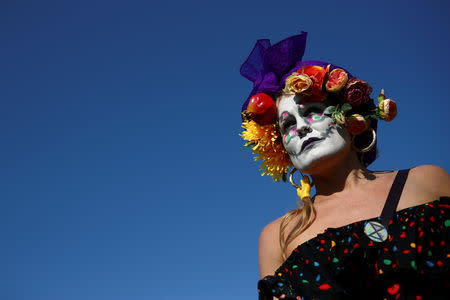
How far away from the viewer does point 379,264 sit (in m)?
2.97

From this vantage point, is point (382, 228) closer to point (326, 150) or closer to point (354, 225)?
point (354, 225)

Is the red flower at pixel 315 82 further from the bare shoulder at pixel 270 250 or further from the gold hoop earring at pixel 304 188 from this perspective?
the bare shoulder at pixel 270 250

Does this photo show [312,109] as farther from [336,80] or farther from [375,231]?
[375,231]

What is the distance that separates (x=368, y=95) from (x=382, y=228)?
1.20m

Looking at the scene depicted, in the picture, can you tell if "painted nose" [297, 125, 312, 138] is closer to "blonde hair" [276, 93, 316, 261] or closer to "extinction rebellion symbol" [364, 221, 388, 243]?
"blonde hair" [276, 93, 316, 261]

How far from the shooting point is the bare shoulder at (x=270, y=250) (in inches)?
145

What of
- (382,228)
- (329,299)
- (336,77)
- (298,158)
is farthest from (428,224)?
(336,77)

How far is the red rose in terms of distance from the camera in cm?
380

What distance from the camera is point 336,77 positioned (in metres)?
3.87

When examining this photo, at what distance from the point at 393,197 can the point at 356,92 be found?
92 centimetres

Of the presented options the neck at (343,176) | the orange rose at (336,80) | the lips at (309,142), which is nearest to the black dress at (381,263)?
the neck at (343,176)

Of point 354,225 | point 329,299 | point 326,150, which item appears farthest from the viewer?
point 326,150

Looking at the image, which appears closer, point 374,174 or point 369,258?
point 369,258

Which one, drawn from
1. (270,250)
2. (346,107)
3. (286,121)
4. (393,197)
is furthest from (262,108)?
(393,197)
